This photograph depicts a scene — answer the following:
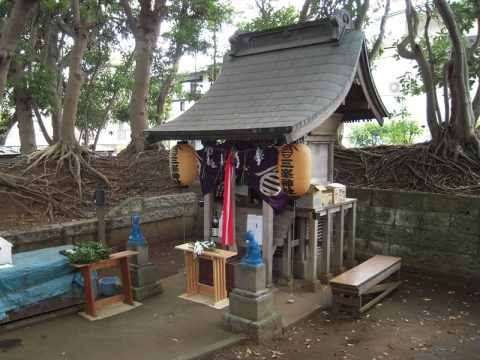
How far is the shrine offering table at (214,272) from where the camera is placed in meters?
6.50

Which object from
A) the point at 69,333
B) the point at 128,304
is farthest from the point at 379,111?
the point at 69,333

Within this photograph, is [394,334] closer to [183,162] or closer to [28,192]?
[183,162]

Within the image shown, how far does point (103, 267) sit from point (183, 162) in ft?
8.12

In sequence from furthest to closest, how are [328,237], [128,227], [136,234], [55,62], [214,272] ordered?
[55,62] → [128,227] → [328,237] → [136,234] → [214,272]

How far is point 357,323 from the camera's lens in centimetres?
630

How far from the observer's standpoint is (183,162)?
762cm

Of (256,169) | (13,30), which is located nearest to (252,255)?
(256,169)

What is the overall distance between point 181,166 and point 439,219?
542 cm

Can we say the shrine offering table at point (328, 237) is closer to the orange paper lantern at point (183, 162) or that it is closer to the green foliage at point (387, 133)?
the orange paper lantern at point (183, 162)

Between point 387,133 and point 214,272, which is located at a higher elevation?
point 387,133

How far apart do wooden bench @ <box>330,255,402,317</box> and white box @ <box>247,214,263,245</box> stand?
4.97 feet

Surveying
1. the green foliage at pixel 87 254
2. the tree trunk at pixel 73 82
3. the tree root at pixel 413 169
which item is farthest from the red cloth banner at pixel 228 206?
the tree trunk at pixel 73 82

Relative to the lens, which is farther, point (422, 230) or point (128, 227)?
point (128, 227)

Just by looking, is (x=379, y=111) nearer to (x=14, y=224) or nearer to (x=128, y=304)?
(x=128, y=304)
